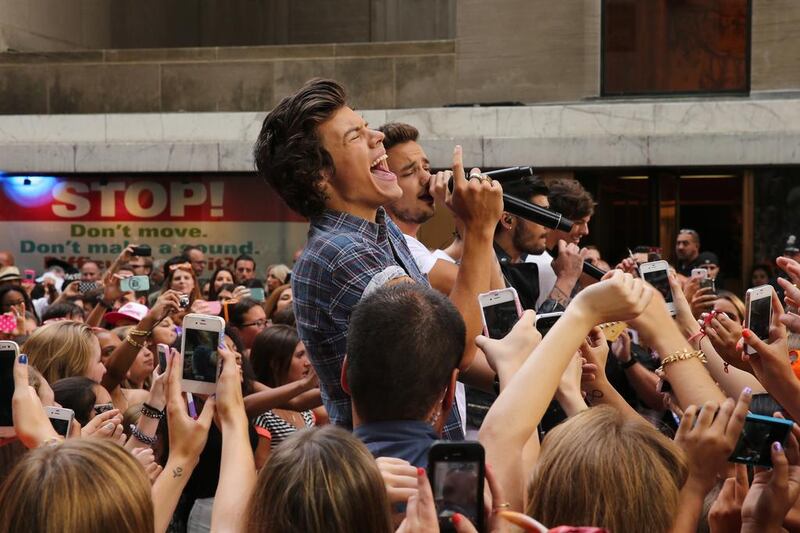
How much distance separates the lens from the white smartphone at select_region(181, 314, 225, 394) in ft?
11.2

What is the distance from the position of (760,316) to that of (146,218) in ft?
48.5

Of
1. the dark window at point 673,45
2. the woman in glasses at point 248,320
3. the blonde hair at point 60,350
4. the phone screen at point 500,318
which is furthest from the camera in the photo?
the dark window at point 673,45

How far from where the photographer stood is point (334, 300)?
3.33 m

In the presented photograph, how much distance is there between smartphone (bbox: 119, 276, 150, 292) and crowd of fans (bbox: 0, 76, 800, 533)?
4215mm

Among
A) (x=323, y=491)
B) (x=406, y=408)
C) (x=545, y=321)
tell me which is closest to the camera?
(x=323, y=491)

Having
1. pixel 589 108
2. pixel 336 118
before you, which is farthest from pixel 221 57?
pixel 336 118

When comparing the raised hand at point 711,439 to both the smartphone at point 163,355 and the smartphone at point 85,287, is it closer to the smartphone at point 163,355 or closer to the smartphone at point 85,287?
the smartphone at point 163,355

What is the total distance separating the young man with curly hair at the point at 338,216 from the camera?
3340mm

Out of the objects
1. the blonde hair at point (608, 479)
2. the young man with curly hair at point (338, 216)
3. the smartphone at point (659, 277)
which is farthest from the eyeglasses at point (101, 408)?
the blonde hair at point (608, 479)

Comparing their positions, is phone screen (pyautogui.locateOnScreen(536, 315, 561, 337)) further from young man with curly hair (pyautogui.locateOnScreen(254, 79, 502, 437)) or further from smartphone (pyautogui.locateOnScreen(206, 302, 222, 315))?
smartphone (pyautogui.locateOnScreen(206, 302, 222, 315))

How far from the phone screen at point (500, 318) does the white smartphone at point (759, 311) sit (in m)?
0.93

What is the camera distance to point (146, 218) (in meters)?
17.9

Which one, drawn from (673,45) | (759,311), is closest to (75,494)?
(759,311)

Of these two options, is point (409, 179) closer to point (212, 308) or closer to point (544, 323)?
Answer: point (544, 323)
